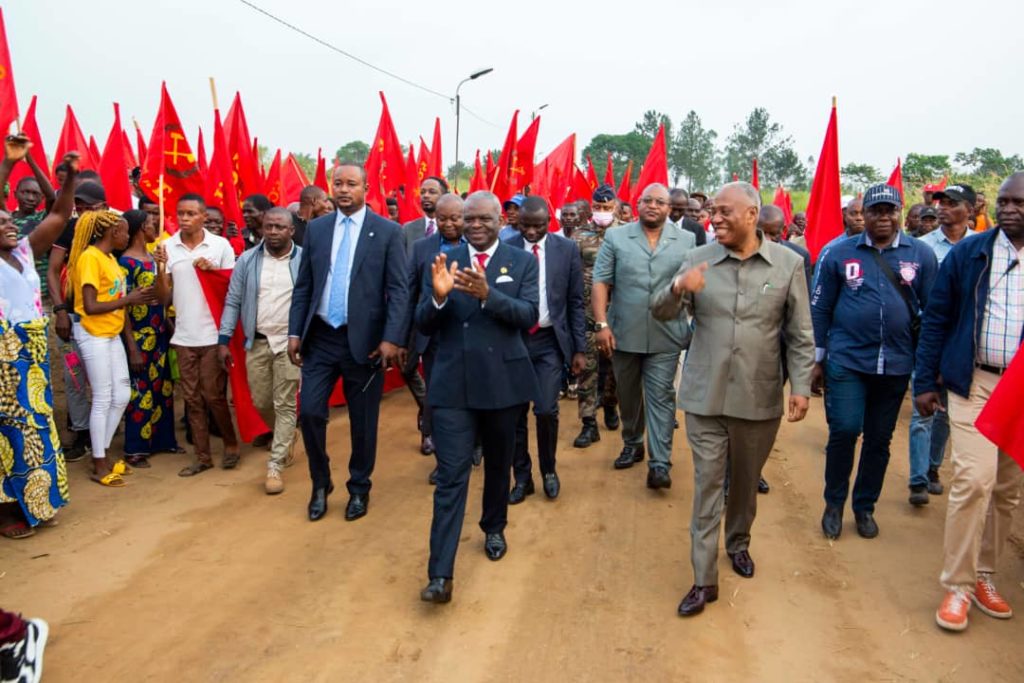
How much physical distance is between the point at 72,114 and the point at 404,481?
27.0ft

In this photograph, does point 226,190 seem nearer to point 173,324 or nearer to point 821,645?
point 173,324

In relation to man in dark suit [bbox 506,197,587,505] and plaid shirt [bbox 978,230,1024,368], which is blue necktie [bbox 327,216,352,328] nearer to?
man in dark suit [bbox 506,197,587,505]

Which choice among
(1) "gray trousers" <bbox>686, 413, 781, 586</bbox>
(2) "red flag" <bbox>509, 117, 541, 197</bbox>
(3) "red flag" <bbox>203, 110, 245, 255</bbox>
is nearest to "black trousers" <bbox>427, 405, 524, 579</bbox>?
(1) "gray trousers" <bbox>686, 413, 781, 586</bbox>

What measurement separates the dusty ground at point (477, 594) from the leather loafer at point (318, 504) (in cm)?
7

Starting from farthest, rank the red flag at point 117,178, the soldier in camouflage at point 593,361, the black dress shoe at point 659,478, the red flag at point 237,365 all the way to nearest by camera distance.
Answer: the red flag at point 117,178, the soldier in camouflage at point 593,361, the red flag at point 237,365, the black dress shoe at point 659,478

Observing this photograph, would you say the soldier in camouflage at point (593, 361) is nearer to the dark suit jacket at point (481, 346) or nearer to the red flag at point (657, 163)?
the red flag at point (657, 163)

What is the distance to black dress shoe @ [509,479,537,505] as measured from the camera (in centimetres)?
525

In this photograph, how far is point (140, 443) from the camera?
6.04 meters

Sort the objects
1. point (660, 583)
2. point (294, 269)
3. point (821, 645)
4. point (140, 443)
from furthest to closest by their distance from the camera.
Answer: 1. point (140, 443)
2. point (294, 269)
3. point (660, 583)
4. point (821, 645)

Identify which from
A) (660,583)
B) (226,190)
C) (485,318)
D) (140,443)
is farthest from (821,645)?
(226,190)

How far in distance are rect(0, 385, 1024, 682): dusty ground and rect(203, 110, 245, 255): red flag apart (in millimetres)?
2603

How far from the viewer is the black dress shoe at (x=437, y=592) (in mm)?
3688

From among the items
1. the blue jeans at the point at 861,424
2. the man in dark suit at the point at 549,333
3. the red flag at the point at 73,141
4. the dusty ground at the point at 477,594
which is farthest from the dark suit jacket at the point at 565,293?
the red flag at the point at 73,141

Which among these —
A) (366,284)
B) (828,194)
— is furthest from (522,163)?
(366,284)
